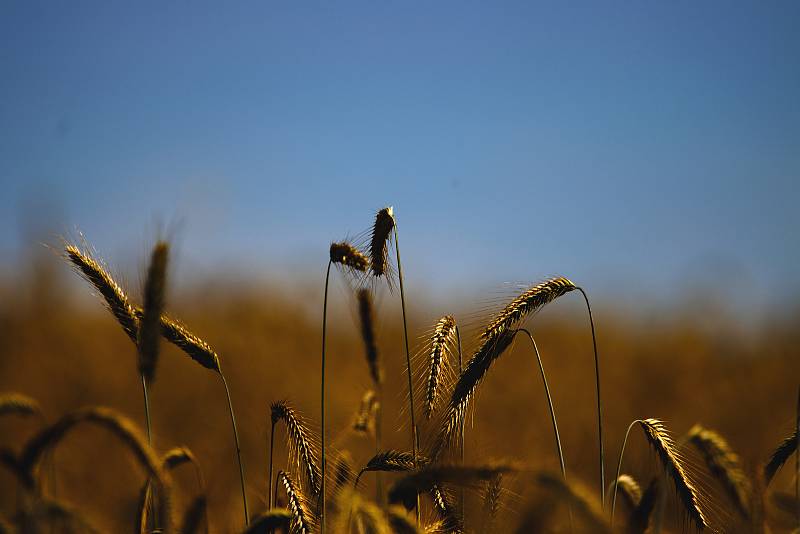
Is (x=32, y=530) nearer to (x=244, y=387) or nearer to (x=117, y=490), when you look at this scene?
(x=117, y=490)

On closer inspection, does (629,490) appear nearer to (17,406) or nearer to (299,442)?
(299,442)

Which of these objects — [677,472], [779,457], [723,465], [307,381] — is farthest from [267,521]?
[307,381]

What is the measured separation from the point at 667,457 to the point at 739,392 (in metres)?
12.1

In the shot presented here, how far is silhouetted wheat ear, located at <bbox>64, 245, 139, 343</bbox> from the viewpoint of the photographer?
223 centimetres

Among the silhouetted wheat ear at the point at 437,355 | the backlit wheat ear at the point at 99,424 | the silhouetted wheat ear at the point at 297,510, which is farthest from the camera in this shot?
the silhouetted wheat ear at the point at 437,355

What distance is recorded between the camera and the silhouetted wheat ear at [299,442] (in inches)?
91.4

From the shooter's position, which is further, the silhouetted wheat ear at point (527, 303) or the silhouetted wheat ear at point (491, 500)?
the silhouetted wheat ear at point (527, 303)

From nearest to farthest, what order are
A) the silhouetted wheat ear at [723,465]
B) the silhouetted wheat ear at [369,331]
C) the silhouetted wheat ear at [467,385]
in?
the silhouetted wheat ear at [723,465]
the silhouetted wheat ear at [467,385]
the silhouetted wheat ear at [369,331]

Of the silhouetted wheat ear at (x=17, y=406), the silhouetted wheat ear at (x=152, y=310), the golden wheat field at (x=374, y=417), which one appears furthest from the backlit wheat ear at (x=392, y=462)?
the silhouetted wheat ear at (x=17, y=406)

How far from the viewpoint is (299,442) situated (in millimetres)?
2338

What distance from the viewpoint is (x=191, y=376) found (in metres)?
10.7

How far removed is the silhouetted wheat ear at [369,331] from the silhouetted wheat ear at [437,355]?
20 cm

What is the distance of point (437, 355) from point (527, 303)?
359 millimetres

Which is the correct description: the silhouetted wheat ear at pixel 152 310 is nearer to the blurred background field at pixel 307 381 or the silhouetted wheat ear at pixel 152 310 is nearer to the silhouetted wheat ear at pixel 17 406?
the silhouetted wheat ear at pixel 17 406
